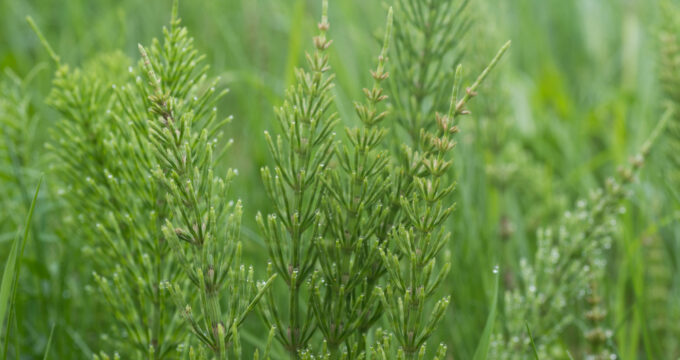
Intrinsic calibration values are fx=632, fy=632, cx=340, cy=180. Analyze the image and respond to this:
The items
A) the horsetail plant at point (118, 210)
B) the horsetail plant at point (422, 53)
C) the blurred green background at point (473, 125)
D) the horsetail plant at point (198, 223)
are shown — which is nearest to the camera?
the horsetail plant at point (198, 223)

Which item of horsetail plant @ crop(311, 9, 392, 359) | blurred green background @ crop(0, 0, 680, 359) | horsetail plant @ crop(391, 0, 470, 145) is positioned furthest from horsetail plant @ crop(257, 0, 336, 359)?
blurred green background @ crop(0, 0, 680, 359)

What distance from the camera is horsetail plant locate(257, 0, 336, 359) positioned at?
0.90m

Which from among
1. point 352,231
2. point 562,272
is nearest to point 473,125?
point 562,272

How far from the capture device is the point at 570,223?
132 centimetres

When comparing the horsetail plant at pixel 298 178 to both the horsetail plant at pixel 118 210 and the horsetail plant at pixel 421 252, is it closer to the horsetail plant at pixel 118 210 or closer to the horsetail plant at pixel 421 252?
the horsetail plant at pixel 421 252

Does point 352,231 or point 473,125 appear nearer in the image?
point 352,231

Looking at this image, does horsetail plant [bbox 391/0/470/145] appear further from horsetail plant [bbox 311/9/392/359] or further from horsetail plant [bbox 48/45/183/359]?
horsetail plant [bbox 48/45/183/359]

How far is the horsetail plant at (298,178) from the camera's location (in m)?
0.90

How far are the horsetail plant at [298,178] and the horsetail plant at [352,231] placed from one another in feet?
0.08

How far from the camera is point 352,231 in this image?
36.3 inches

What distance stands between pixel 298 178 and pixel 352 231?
11 cm

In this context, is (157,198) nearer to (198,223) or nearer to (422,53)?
(198,223)

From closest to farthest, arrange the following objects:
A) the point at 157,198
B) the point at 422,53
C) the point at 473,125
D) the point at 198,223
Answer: the point at 198,223 → the point at 157,198 → the point at 422,53 → the point at 473,125

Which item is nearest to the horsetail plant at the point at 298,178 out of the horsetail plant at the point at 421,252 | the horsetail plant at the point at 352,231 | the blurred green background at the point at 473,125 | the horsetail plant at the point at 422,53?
the horsetail plant at the point at 352,231
